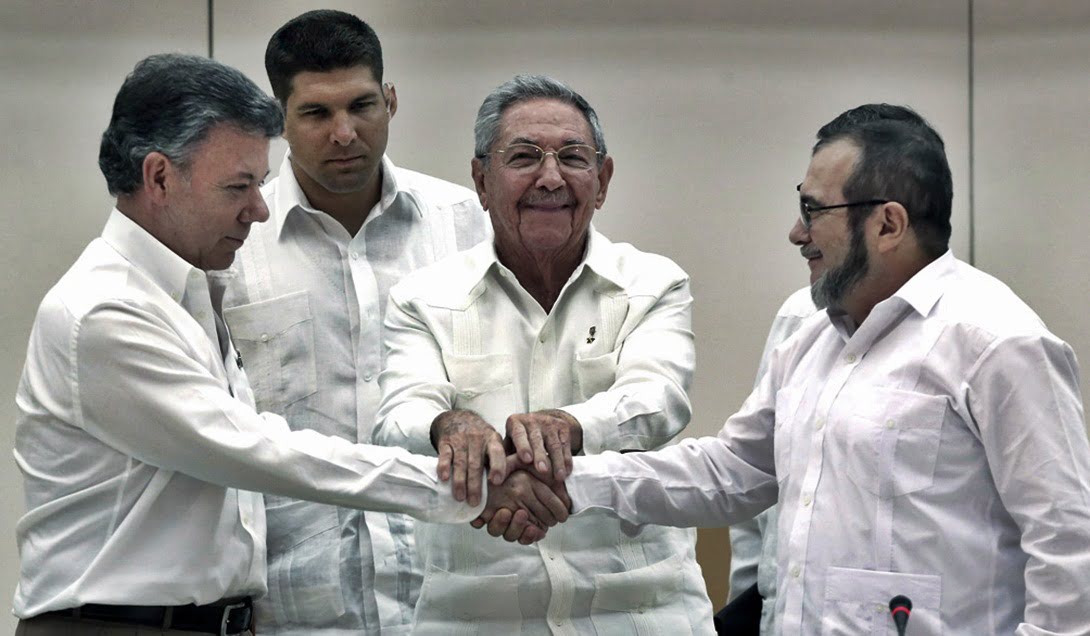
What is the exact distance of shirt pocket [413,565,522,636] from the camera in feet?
8.91

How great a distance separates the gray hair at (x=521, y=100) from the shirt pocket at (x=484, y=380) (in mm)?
428

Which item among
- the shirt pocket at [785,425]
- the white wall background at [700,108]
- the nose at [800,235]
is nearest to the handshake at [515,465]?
the shirt pocket at [785,425]

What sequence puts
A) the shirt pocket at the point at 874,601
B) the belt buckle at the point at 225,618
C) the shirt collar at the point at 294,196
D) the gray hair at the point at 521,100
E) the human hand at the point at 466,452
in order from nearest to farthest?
1. the shirt pocket at the point at 874,601
2. the belt buckle at the point at 225,618
3. the human hand at the point at 466,452
4. the gray hair at the point at 521,100
5. the shirt collar at the point at 294,196

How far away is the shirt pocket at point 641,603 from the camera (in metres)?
2.74

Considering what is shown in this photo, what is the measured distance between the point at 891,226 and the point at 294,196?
1350 mm

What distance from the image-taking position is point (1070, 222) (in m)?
4.89

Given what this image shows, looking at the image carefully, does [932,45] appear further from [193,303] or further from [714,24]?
[193,303]

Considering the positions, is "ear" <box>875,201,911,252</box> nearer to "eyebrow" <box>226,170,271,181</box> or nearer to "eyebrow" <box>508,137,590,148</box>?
"eyebrow" <box>508,137,590,148</box>

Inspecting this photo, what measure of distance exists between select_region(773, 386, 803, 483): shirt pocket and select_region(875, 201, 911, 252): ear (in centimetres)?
31

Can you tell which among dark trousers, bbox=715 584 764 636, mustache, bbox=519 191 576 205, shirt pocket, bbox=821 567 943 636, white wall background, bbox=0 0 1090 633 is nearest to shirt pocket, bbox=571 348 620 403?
mustache, bbox=519 191 576 205

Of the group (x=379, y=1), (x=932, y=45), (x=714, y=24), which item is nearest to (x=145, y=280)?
(x=379, y=1)

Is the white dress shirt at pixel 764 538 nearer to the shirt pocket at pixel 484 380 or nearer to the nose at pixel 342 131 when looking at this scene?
the shirt pocket at pixel 484 380

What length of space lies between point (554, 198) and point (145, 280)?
2.66 ft

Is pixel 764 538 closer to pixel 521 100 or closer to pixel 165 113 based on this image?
pixel 521 100
